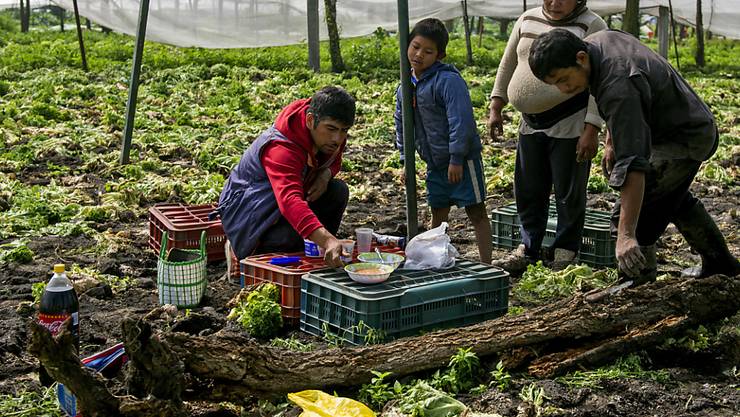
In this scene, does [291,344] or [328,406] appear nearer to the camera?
[328,406]

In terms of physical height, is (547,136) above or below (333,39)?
below

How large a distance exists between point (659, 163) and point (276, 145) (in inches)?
90.6

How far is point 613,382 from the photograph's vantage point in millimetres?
4199

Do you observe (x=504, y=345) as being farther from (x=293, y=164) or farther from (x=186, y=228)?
(x=186, y=228)

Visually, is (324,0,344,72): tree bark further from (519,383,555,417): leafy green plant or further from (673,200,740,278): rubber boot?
(519,383,555,417): leafy green plant

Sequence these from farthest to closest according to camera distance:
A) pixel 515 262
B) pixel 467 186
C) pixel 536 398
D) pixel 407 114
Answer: pixel 515 262
pixel 467 186
pixel 407 114
pixel 536 398

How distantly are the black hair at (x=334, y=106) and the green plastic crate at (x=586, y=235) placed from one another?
6.57ft

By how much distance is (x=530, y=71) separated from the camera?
6000mm

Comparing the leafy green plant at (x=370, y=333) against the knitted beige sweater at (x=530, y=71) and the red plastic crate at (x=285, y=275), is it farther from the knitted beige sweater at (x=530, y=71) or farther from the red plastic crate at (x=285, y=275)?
the knitted beige sweater at (x=530, y=71)

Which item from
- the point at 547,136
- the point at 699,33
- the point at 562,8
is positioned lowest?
the point at 547,136

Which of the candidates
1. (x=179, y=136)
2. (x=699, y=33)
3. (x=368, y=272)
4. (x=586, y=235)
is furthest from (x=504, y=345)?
(x=699, y=33)

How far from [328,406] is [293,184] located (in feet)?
6.48

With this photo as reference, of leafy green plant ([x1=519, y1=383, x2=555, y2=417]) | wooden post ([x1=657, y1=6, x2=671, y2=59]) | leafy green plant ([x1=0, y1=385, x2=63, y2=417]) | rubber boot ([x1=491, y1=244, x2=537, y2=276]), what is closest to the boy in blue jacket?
rubber boot ([x1=491, y1=244, x2=537, y2=276])

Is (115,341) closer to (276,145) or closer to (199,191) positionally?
(276,145)
